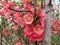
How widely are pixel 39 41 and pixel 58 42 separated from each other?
6.01ft

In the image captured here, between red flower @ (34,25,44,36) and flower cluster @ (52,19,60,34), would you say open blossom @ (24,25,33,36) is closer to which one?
red flower @ (34,25,44,36)

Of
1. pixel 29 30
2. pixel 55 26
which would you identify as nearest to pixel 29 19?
pixel 29 30

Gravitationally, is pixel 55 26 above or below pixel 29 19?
below

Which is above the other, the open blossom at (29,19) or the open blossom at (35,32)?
the open blossom at (29,19)

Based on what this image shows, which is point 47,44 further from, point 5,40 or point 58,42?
point 58,42

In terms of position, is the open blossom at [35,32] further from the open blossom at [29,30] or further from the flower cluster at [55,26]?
the flower cluster at [55,26]

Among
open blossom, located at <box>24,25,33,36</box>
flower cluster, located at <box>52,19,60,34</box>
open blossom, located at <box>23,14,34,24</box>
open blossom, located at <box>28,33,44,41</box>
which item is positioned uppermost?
open blossom, located at <box>23,14,34,24</box>

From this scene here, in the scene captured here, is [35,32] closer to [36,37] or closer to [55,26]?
[36,37]

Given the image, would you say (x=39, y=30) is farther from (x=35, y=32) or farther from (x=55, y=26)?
(x=55, y=26)

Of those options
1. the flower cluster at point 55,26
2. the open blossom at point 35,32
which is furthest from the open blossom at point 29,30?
the flower cluster at point 55,26

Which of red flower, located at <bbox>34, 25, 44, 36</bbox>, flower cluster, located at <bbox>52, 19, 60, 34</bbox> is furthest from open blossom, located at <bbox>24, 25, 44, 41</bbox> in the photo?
flower cluster, located at <bbox>52, 19, 60, 34</bbox>

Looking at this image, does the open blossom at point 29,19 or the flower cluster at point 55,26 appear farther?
the flower cluster at point 55,26

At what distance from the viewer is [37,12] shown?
46.8 inches

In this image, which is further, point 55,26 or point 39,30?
point 55,26
